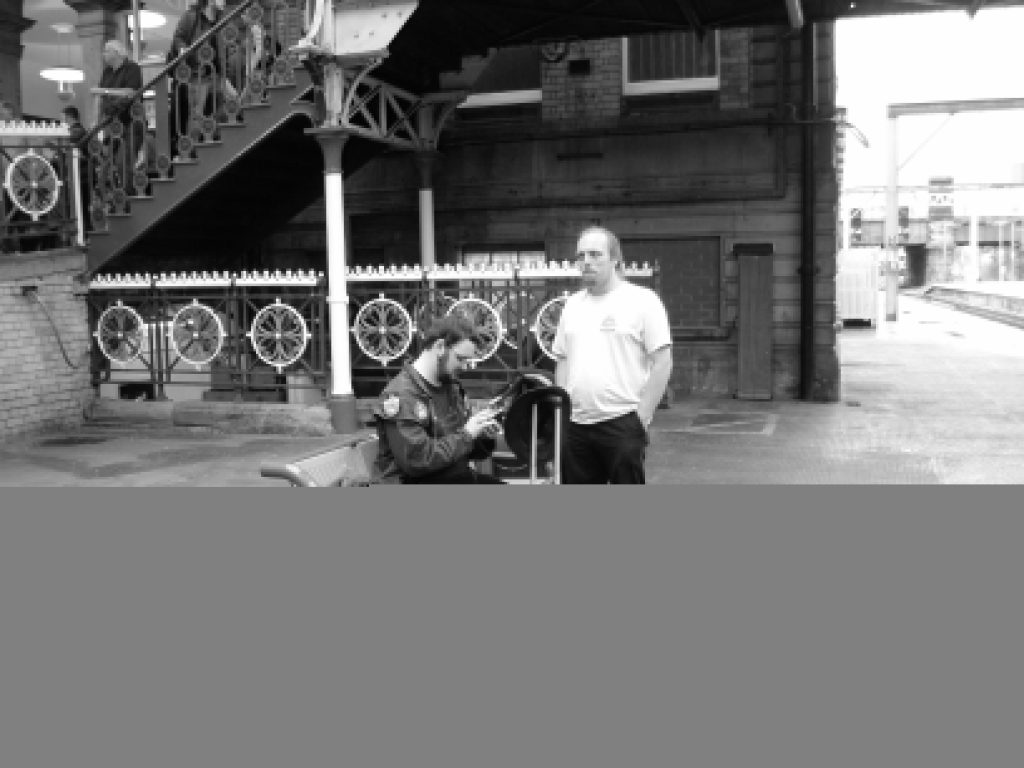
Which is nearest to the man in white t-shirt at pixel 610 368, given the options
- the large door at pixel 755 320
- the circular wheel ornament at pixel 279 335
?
the circular wheel ornament at pixel 279 335

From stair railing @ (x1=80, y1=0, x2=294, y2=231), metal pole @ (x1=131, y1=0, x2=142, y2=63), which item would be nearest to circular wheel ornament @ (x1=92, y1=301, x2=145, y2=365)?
stair railing @ (x1=80, y1=0, x2=294, y2=231)

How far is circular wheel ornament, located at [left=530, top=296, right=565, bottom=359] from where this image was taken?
10891mm

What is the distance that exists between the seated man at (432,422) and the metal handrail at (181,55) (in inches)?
293

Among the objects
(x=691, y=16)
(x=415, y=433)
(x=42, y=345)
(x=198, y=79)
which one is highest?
(x=691, y=16)

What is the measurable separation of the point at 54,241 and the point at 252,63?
122 inches

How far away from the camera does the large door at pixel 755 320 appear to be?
13.2m

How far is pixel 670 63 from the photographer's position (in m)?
13.7

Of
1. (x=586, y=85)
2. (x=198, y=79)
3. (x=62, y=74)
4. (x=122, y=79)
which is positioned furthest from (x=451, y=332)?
(x=62, y=74)

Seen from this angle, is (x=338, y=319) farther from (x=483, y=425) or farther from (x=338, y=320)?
(x=483, y=425)

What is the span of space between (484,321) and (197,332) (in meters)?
3.19

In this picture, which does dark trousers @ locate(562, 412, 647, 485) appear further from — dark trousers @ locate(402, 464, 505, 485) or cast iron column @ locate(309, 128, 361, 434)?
cast iron column @ locate(309, 128, 361, 434)

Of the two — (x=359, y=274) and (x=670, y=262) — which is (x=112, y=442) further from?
(x=670, y=262)

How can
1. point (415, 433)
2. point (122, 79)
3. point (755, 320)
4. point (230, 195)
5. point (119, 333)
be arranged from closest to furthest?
point (415, 433)
point (119, 333)
point (122, 79)
point (230, 195)
point (755, 320)

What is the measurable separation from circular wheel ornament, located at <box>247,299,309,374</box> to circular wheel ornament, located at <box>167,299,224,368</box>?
46cm
